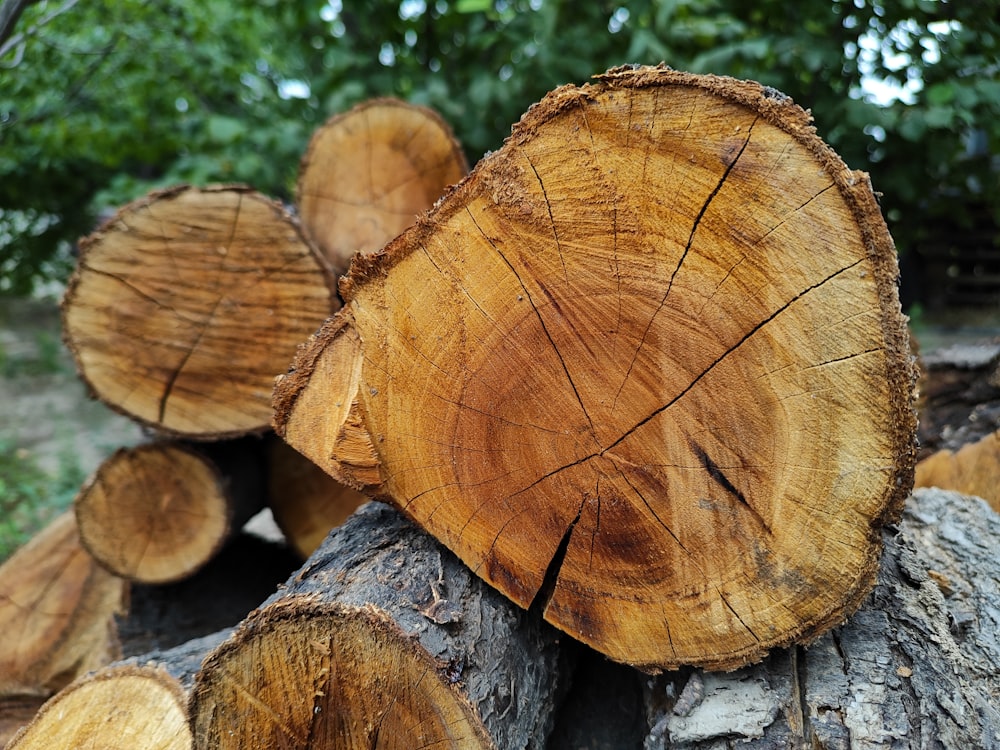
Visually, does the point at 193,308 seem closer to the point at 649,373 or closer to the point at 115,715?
the point at 115,715

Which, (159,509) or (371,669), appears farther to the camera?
(159,509)

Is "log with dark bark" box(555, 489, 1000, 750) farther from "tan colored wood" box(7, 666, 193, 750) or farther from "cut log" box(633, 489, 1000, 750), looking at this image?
"tan colored wood" box(7, 666, 193, 750)

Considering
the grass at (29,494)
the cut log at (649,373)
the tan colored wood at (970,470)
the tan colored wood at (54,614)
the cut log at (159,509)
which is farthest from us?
the grass at (29,494)

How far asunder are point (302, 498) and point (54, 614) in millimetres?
858

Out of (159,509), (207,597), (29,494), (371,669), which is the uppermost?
(29,494)

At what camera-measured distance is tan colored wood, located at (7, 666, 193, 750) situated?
56.7 inches

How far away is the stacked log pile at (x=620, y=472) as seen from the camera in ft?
3.58

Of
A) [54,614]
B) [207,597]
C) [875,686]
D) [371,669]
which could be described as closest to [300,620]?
[371,669]

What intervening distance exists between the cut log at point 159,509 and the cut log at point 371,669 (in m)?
0.88

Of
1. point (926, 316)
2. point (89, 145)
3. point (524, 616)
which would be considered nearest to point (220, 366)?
point (524, 616)

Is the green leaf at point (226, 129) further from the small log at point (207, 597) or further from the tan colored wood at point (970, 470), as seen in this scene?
the tan colored wood at point (970, 470)

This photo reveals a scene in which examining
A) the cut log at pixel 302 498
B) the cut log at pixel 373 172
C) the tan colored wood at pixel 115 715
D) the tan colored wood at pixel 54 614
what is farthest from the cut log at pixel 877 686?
the tan colored wood at pixel 54 614

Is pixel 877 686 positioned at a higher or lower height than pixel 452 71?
lower

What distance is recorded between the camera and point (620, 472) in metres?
1.24
